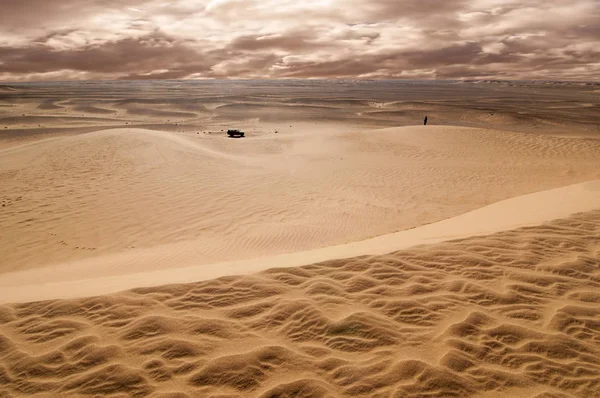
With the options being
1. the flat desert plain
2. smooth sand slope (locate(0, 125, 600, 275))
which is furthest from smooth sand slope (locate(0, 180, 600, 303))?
smooth sand slope (locate(0, 125, 600, 275))

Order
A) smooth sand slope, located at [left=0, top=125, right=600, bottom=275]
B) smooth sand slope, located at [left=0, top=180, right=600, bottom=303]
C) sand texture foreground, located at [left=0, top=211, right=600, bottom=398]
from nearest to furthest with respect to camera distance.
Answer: sand texture foreground, located at [left=0, top=211, right=600, bottom=398] < smooth sand slope, located at [left=0, top=180, right=600, bottom=303] < smooth sand slope, located at [left=0, top=125, right=600, bottom=275]

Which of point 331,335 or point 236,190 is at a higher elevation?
point 236,190

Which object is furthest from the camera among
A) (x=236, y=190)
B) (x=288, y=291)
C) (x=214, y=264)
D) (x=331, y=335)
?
(x=236, y=190)

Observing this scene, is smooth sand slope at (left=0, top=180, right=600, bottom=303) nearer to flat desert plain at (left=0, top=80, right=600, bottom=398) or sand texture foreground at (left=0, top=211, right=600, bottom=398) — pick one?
flat desert plain at (left=0, top=80, right=600, bottom=398)

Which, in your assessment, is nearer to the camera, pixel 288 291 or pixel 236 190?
pixel 288 291

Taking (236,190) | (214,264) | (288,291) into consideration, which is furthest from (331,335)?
(236,190)

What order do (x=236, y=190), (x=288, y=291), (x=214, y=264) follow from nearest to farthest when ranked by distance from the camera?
(x=288, y=291) < (x=214, y=264) < (x=236, y=190)

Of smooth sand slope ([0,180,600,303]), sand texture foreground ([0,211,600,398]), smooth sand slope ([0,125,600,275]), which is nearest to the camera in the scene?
sand texture foreground ([0,211,600,398])

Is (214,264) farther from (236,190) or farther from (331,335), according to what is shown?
(236,190)
